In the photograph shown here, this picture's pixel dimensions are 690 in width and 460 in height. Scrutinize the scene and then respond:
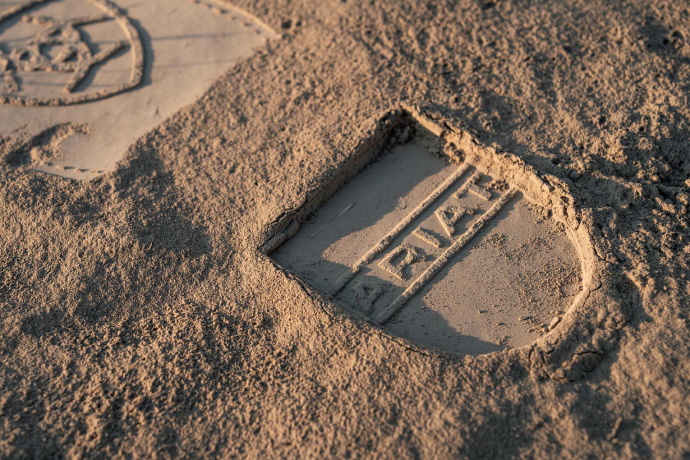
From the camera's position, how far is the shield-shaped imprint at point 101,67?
371 centimetres

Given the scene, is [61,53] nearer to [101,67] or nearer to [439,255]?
[101,67]

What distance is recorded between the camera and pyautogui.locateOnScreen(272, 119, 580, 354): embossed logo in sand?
9.53ft

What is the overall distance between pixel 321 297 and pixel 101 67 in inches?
100.0

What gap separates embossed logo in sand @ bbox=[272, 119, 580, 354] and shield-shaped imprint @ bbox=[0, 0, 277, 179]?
143 centimetres

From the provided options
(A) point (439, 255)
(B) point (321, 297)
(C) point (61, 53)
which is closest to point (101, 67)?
(C) point (61, 53)

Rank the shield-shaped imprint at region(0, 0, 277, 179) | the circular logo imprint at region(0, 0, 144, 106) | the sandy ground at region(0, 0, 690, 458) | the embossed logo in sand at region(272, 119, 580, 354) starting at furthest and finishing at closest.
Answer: the circular logo imprint at region(0, 0, 144, 106)
the shield-shaped imprint at region(0, 0, 277, 179)
the embossed logo in sand at region(272, 119, 580, 354)
the sandy ground at region(0, 0, 690, 458)

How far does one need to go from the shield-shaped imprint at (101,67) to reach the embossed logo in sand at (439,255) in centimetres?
143

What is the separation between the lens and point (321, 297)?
290 cm

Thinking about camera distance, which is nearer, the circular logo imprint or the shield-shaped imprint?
the shield-shaped imprint

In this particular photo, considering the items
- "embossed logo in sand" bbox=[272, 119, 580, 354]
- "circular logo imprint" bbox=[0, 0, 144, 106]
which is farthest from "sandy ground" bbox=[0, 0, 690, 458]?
"circular logo imprint" bbox=[0, 0, 144, 106]

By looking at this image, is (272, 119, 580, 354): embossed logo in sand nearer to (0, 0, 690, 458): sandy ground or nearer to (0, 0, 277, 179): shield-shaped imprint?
(0, 0, 690, 458): sandy ground

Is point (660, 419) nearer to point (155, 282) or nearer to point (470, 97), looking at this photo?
point (470, 97)

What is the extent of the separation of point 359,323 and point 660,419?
4.52 feet

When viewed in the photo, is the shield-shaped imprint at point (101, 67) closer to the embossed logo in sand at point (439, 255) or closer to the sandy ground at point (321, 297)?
the sandy ground at point (321, 297)
